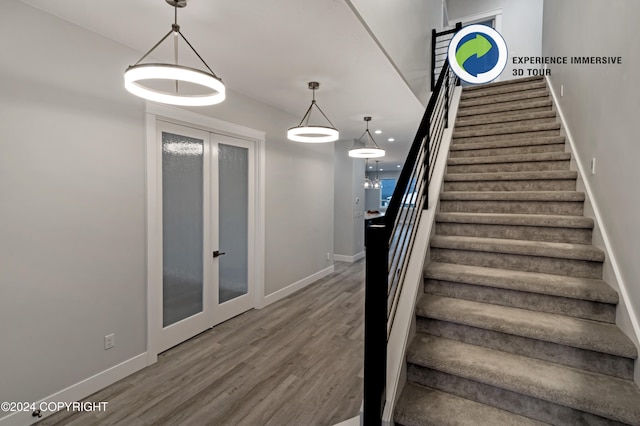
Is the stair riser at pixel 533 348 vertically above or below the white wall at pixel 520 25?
below

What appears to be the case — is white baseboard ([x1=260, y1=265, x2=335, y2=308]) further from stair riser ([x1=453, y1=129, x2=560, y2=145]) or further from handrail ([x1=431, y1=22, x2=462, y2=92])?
handrail ([x1=431, y1=22, x2=462, y2=92])

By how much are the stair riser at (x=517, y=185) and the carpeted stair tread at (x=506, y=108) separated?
1.58 metres

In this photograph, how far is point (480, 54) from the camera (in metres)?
5.13

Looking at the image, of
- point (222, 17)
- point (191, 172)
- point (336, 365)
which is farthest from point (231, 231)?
point (222, 17)

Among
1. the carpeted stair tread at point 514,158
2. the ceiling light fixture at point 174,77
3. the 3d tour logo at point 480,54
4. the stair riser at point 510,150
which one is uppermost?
the 3d tour logo at point 480,54

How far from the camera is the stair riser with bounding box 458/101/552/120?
3734 millimetres

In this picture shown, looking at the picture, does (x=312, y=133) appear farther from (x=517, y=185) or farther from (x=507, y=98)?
(x=507, y=98)

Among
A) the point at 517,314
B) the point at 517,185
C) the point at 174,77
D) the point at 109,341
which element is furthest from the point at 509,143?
the point at 109,341

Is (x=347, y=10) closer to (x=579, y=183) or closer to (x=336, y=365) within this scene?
(x=579, y=183)

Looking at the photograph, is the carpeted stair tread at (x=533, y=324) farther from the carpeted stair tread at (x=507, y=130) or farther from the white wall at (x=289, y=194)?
the white wall at (x=289, y=194)

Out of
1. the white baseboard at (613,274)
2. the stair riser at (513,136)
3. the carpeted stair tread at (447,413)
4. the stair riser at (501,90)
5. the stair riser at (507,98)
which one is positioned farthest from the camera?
the stair riser at (501,90)

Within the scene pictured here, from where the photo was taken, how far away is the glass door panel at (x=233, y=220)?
3703mm

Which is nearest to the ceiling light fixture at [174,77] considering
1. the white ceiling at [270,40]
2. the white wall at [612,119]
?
the white ceiling at [270,40]

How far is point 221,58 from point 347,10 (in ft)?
4.25
